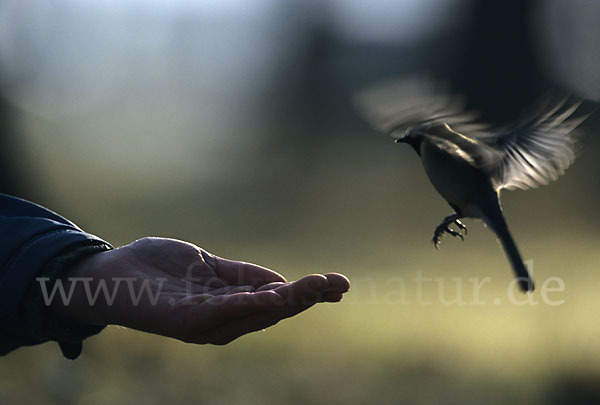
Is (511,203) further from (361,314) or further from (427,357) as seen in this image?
(427,357)

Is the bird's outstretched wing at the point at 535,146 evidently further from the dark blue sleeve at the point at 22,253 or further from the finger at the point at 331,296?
the dark blue sleeve at the point at 22,253

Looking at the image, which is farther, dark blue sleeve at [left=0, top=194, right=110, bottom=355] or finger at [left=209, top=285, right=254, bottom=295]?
finger at [left=209, top=285, right=254, bottom=295]

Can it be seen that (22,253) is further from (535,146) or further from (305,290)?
(535,146)

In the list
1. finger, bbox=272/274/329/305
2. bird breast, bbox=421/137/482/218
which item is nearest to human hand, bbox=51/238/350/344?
finger, bbox=272/274/329/305

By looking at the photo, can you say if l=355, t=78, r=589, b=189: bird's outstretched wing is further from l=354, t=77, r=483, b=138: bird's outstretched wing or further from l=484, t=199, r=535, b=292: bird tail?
l=484, t=199, r=535, b=292: bird tail

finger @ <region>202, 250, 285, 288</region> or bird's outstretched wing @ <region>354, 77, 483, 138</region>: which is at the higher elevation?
bird's outstretched wing @ <region>354, 77, 483, 138</region>

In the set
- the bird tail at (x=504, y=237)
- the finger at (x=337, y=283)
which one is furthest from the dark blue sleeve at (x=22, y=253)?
the bird tail at (x=504, y=237)
